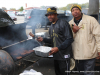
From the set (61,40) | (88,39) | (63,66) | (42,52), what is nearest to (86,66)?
(63,66)

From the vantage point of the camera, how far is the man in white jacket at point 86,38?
2168mm

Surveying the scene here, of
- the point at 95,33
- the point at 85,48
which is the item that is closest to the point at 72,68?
the point at 85,48

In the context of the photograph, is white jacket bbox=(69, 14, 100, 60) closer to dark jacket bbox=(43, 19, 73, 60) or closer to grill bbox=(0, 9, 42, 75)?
dark jacket bbox=(43, 19, 73, 60)

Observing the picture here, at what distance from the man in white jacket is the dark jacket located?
0.20 m

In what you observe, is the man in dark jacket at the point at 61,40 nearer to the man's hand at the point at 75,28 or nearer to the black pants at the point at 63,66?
the black pants at the point at 63,66

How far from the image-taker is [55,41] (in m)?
2.31

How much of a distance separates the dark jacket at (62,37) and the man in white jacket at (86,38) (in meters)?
0.20

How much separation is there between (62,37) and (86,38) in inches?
20.9

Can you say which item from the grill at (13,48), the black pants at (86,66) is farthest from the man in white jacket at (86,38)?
the grill at (13,48)

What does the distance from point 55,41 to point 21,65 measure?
984mm

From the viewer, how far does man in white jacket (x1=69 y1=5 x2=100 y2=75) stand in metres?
2.17

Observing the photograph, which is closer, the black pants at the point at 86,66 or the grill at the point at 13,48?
the grill at the point at 13,48

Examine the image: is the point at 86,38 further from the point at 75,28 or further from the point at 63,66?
the point at 63,66

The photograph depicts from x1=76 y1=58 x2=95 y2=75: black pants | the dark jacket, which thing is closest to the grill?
the dark jacket
